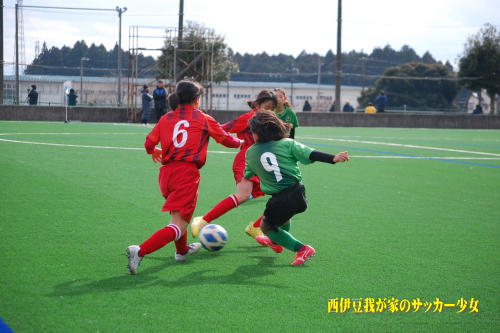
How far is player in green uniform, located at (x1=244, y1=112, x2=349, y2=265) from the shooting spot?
514cm

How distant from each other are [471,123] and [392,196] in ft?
100

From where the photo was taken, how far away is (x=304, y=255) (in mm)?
5207

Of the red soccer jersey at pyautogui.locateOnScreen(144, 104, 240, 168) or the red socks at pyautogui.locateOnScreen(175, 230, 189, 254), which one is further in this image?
the red socks at pyautogui.locateOnScreen(175, 230, 189, 254)

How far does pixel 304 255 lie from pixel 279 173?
2.34 feet

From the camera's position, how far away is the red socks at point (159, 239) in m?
4.81

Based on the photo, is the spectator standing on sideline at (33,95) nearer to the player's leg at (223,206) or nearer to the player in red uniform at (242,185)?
the player in red uniform at (242,185)

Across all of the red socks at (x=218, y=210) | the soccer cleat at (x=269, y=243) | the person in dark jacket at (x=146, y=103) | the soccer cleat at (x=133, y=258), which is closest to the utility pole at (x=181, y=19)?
the person in dark jacket at (x=146, y=103)

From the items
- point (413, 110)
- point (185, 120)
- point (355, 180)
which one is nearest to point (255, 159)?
point (185, 120)

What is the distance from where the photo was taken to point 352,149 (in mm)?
17891

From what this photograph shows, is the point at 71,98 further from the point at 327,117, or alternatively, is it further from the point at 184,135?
the point at 184,135

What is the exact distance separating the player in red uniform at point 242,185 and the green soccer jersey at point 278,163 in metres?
0.51

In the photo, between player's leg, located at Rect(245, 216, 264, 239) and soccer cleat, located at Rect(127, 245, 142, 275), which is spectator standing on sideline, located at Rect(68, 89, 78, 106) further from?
soccer cleat, located at Rect(127, 245, 142, 275)

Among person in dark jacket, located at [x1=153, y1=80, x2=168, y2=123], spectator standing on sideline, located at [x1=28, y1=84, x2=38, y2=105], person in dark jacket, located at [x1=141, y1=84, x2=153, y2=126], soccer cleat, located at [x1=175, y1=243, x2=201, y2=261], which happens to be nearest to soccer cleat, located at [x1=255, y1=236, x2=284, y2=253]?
soccer cleat, located at [x1=175, y1=243, x2=201, y2=261]

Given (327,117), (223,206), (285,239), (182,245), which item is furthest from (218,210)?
(327,117)
